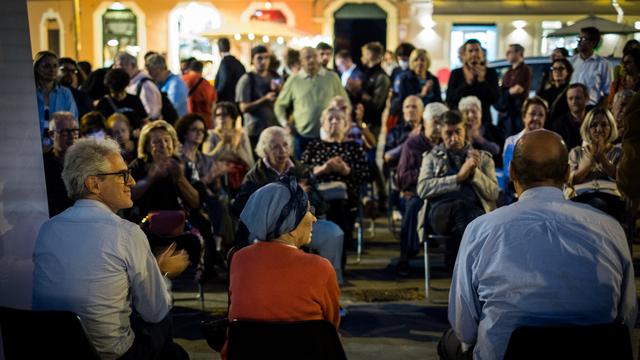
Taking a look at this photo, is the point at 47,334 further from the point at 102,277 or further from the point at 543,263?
the point at 543,263

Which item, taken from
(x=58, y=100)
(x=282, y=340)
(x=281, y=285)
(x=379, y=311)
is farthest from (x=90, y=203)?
(x=58, y=100)

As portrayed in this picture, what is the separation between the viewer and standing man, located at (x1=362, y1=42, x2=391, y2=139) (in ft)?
38.1

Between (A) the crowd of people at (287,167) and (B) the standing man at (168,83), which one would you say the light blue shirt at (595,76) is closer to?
(A) the crowd of people at (287,167)

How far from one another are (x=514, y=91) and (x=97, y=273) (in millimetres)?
8191

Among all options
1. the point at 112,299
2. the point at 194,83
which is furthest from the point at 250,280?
the point at 194,83

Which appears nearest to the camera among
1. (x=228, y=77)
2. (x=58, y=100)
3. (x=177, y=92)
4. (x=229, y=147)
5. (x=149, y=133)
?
(x=149, y=133)

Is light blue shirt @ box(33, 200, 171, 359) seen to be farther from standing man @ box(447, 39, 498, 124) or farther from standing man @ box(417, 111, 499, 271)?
standing man @ box(447, 39, 498, 124)

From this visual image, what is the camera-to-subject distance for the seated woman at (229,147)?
9023mm

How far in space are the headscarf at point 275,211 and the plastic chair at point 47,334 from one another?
833mm

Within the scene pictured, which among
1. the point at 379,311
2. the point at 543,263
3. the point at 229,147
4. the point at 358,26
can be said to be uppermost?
the point at 358,26

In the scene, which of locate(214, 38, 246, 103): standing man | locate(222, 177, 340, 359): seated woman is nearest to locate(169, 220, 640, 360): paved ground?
locate(222, 177, 340, 359): seated woman

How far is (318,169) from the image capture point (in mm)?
8500

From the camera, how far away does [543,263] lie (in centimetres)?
336

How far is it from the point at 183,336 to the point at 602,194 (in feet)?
11.3
